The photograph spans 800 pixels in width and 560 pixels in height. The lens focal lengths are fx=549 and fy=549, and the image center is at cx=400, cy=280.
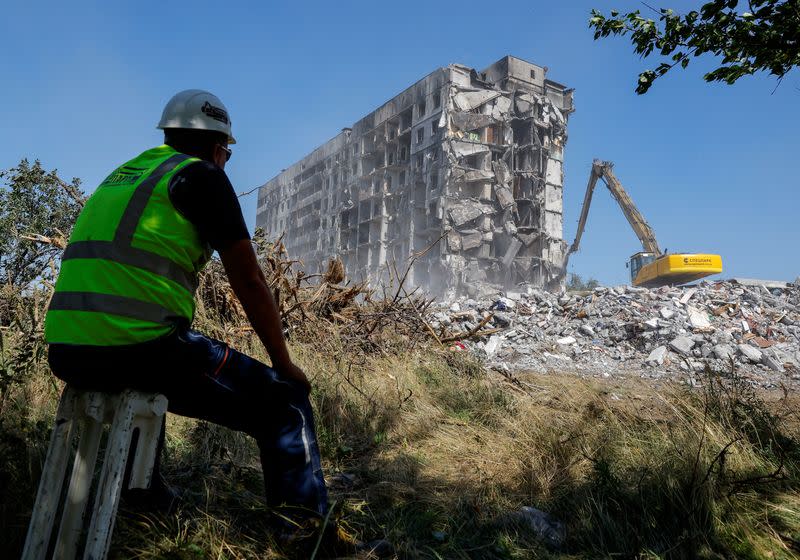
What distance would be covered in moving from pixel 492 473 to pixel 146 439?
2.01 metres

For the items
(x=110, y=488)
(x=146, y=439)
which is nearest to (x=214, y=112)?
(x=146, y=439)

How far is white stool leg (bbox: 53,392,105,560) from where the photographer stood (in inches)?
67.7

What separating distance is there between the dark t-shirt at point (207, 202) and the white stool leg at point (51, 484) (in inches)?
27.5

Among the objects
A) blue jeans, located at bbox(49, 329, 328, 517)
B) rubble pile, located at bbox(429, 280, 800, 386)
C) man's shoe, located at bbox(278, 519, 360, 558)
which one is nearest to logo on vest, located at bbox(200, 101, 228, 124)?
blue jeans, located at bbox(49, 329, 328, 517)

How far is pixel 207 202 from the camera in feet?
5.78

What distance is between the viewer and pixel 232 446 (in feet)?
11.3

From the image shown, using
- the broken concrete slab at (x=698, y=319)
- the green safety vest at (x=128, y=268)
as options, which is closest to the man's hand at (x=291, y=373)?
the green safety vest at (x=128, y=268)

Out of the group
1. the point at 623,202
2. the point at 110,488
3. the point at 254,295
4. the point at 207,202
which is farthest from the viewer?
the point at 623,202

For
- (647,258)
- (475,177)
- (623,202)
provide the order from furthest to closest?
1. (475,177)
2. (623,202)
3. (647,258)

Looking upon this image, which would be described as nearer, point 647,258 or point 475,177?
point 647,258

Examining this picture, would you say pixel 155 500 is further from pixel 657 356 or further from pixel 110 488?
pixel 657 356

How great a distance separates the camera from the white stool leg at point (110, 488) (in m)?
1.62

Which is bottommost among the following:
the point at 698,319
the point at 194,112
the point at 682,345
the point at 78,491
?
the point at 78,491

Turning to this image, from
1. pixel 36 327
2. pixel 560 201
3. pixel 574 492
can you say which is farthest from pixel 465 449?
pixel 560 201
